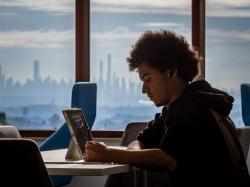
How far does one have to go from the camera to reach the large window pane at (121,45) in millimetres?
5324

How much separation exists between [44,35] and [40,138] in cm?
95

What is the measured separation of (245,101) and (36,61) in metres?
1.98

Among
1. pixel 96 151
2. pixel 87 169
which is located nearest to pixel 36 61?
pixel 96 151

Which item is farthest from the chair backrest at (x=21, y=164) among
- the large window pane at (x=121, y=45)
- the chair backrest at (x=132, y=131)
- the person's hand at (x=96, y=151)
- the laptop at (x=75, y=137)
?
the large window pane at (x=121, y=45)

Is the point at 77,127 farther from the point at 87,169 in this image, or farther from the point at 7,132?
the point at 7,132

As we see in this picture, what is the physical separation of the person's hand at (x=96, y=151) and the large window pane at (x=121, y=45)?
9.62ft

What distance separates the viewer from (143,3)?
17.6 feet

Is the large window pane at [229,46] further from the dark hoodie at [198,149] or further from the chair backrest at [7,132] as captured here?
the dark hoodie at [198,149]

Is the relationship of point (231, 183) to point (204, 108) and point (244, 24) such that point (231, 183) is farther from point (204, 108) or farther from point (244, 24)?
point (244, 24)

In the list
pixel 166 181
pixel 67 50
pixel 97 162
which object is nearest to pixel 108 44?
A: pixel 67 50

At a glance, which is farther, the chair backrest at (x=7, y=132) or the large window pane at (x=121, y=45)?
the large window pane at (x=121, y=45)

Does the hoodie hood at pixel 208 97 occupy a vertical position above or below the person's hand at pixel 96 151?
above

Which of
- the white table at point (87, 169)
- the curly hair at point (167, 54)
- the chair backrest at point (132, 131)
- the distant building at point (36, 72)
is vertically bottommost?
the chair backrest at point (132, 131)

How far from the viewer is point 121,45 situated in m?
5.38
